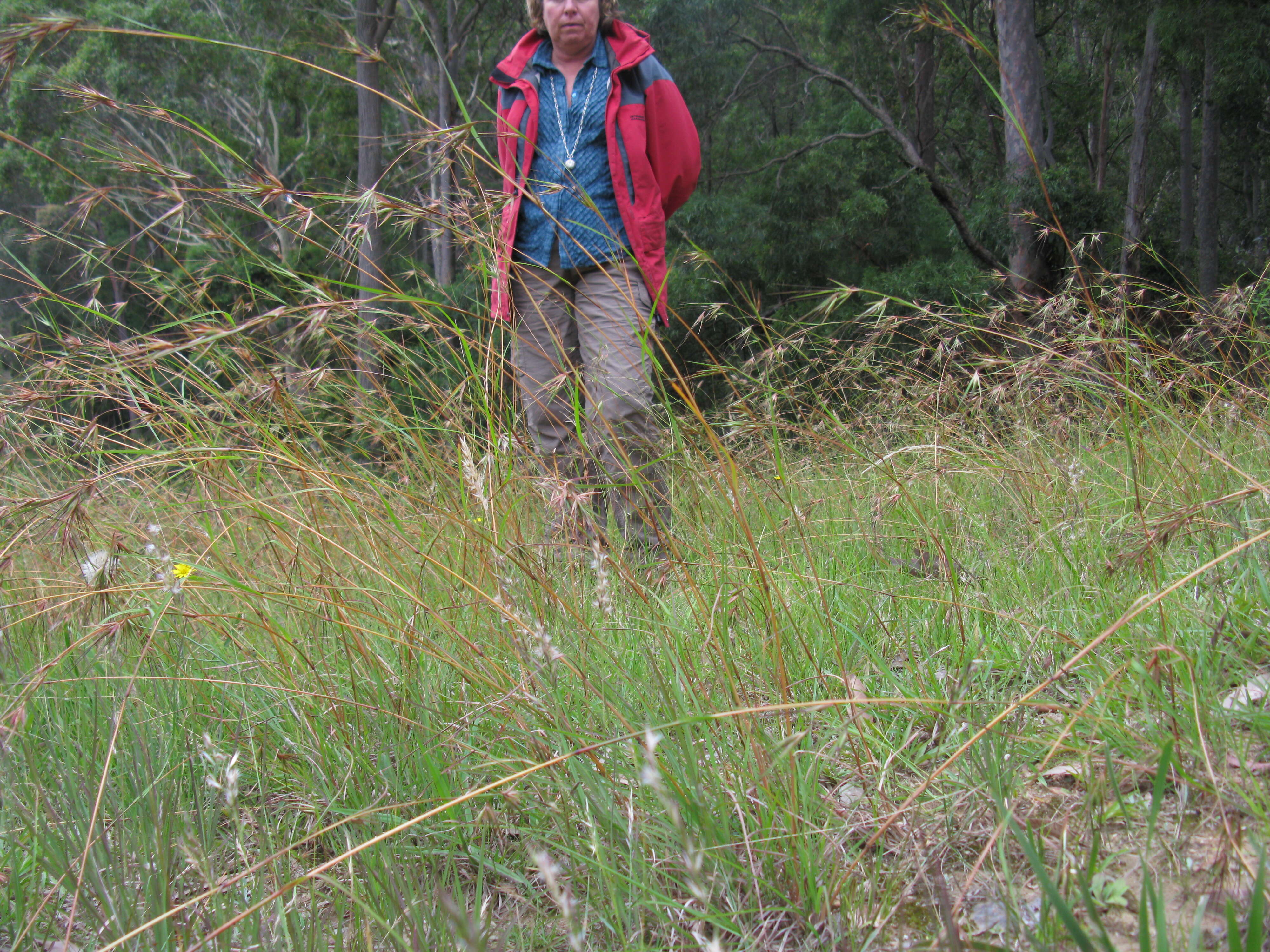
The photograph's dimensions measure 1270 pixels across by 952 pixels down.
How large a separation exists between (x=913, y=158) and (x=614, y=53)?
7660mm

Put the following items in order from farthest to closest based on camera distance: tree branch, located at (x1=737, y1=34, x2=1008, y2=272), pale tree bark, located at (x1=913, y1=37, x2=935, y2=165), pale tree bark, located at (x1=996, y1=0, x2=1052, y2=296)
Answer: pale tree bark, located at (x1=913, y1=37, x2=935, y2=165)
tree branch, located at (x1=737, y1=34, x2=1008, y2=272)
pale tree bark, located at (x1=996, y1=0, x2=1052, y2=296)

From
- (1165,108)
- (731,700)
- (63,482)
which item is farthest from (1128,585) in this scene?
(1165,108)

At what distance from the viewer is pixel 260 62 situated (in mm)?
16328

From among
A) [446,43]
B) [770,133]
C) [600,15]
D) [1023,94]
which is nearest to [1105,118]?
[770,133]

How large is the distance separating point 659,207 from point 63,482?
206 centimetres

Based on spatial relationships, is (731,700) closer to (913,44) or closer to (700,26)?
(700,26)

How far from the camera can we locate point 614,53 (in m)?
2.58

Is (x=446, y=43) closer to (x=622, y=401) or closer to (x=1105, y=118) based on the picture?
A: (x=1105, y=118)

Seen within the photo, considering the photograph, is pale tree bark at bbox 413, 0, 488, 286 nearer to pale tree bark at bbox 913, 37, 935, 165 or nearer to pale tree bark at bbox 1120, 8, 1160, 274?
pale tree bark at bbox 913, 37, 935, 165

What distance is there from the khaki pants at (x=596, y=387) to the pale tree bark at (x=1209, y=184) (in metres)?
11.0

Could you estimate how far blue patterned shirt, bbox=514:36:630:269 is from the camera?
8.35 feet

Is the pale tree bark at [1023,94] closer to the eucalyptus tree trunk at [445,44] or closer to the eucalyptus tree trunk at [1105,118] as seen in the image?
the eucalyptus tree trunk at [445,44]

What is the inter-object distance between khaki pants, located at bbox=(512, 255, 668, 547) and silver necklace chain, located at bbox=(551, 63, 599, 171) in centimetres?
32

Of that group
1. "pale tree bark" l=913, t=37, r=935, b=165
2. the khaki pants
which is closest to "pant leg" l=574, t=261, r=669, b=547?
the khaki pants
